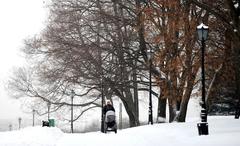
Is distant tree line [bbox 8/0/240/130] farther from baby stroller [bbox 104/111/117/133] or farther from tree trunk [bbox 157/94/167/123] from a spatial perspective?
baby stroller [bbox 104/111/117/133]

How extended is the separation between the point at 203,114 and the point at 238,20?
4175 mm

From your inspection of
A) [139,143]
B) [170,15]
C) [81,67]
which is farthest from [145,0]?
[139,143]

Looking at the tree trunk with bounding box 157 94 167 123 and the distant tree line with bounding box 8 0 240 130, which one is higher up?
the distant tree line with bounding box 8 0 240 130

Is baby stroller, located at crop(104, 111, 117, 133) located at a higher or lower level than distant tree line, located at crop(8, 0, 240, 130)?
lower

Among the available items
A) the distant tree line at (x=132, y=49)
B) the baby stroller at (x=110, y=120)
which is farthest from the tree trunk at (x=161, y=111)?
the baby stroller at (x=110, y=120)

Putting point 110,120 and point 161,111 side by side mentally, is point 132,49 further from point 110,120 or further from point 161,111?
point 110,120

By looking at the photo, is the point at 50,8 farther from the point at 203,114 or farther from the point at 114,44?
the point at 203,114

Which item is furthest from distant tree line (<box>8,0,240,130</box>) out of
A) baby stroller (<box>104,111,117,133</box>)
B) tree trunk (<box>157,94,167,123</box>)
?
baby stroller (<box>104,111,117,133</box>)

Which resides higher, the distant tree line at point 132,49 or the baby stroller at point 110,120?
the distant tree line at point 132,49

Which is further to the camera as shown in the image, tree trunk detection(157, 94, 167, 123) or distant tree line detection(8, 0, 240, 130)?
tree trunk detection(157, 94, 167, 123)

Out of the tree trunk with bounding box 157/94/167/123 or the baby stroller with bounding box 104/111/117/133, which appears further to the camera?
the tree trunk with bounding box 157/94/167/123

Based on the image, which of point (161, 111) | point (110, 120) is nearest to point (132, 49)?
point (161, 111)

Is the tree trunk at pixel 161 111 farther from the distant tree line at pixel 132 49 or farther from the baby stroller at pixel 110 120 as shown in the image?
the baby stroller at pixel 110 120

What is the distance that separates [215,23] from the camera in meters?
29.7
